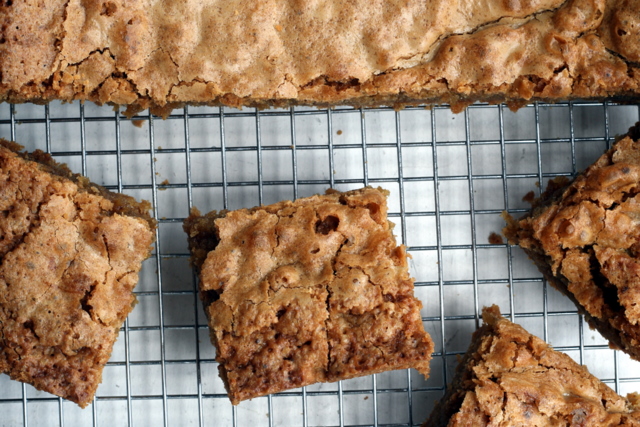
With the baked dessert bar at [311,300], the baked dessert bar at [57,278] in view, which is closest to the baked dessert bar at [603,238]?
the baked dessert bar at [311,300]

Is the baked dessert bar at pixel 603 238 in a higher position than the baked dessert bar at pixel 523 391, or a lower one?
higher

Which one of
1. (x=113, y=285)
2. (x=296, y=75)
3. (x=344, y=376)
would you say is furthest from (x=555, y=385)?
(x=113, y=285)

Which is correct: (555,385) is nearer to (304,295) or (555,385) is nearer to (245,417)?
(304,295)

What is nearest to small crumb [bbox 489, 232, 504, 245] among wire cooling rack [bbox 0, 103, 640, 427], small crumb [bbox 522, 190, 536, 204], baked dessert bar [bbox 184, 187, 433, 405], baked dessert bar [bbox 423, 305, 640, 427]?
wire cooling rack [bbox 0, 103, 640, 427]

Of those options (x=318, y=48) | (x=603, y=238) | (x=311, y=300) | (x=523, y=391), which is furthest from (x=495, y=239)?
(x=318, y=48)

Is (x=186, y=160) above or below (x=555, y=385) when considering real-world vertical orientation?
above

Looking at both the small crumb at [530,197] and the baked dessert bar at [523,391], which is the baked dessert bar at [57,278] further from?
the small crumb at [530,197]
